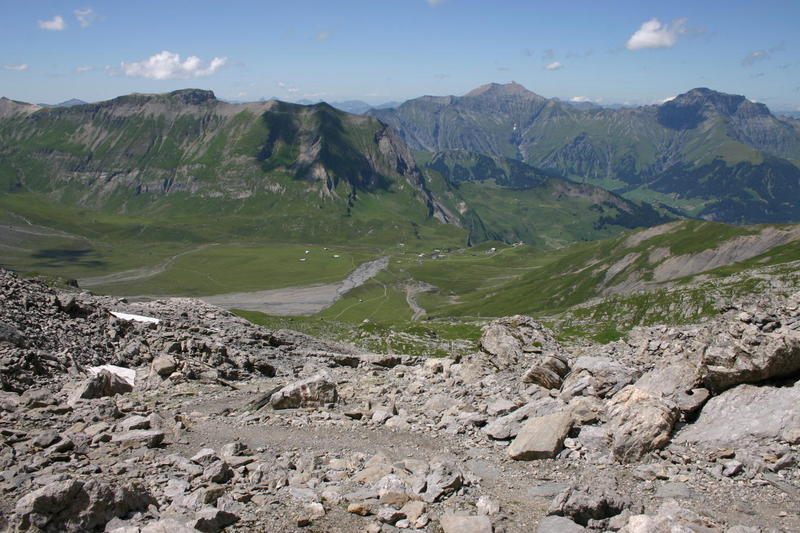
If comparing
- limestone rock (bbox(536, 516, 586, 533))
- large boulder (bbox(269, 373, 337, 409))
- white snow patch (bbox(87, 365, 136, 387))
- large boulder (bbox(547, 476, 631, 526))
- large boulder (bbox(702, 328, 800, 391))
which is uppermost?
large boulder (bbox(702, 328, 800, 391))

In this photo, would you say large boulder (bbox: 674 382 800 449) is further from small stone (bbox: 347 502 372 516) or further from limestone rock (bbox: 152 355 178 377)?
limestone rock (bbox: 152 355 178 377)

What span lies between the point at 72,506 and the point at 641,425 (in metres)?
20.9

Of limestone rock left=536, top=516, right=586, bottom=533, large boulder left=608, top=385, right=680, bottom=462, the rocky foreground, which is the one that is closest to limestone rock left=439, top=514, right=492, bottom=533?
the rocky foreground

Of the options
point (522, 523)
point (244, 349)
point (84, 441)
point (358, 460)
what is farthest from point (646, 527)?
point (244, 349)

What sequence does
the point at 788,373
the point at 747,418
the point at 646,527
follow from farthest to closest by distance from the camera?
the point at 788,373 → the point at 747,418 → the point at 646,527

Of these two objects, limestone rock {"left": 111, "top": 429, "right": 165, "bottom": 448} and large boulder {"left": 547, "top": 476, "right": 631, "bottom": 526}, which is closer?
large boulder {"left": 547, "top": 476, "right": 631, "bottom": 526}

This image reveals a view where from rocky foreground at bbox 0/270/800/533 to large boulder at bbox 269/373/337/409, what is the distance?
125 millimetres

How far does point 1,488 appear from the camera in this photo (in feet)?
58.7

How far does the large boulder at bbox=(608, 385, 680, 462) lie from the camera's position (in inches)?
A: 872

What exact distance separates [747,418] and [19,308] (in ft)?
162

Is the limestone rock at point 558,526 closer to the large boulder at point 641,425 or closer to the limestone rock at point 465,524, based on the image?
the limestone rock at point 465,524

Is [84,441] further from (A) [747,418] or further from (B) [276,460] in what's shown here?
(A) [747,418]

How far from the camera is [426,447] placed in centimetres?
2602

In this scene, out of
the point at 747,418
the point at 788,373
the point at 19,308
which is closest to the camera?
the point at 747,418
